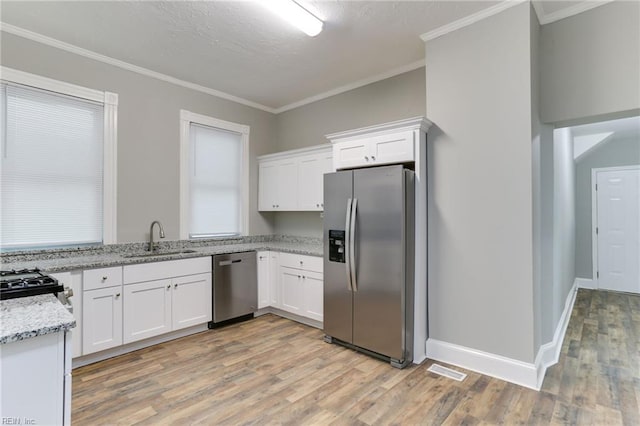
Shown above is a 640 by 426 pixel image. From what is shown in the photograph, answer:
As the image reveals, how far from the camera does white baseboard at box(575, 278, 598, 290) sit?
18.5 feet

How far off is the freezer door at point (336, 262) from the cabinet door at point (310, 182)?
800mm

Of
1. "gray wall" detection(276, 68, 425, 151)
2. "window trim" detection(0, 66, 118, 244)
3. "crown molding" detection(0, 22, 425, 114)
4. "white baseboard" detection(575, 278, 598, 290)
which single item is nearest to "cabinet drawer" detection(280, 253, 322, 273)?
"gray wall" detection(276, 68, 425, 151)

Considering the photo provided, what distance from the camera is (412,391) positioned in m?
2.39

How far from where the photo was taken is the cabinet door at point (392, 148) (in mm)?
2869

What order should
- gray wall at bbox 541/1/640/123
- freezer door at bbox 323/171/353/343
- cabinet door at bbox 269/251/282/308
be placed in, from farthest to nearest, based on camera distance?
cabinet door at bbox 269/251/282/308, freezer door at bbox 323/171/353/343, gray wall at bbox 541/1/640/123

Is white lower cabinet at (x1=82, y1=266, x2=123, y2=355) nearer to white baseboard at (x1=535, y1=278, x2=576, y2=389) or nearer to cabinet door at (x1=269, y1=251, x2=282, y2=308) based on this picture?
cabinet door at (x1=269, y1=251, x2=282, y2=308)

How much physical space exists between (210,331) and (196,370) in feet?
3.00

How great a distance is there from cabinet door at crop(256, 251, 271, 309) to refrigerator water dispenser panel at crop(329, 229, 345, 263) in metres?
1.20

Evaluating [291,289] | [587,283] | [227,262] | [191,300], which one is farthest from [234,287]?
[587,283]

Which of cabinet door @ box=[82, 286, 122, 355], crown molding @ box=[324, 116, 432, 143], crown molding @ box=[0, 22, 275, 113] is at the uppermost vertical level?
crown molding @ box=[0, 22, 275, 113]

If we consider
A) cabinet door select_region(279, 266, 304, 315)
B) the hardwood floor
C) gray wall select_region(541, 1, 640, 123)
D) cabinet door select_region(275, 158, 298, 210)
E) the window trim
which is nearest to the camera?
the hardwood floor

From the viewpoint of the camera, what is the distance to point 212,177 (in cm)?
431

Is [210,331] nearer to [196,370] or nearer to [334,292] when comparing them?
[196,370]

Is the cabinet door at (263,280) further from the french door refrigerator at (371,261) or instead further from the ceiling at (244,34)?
the ceiling at (244,34)
